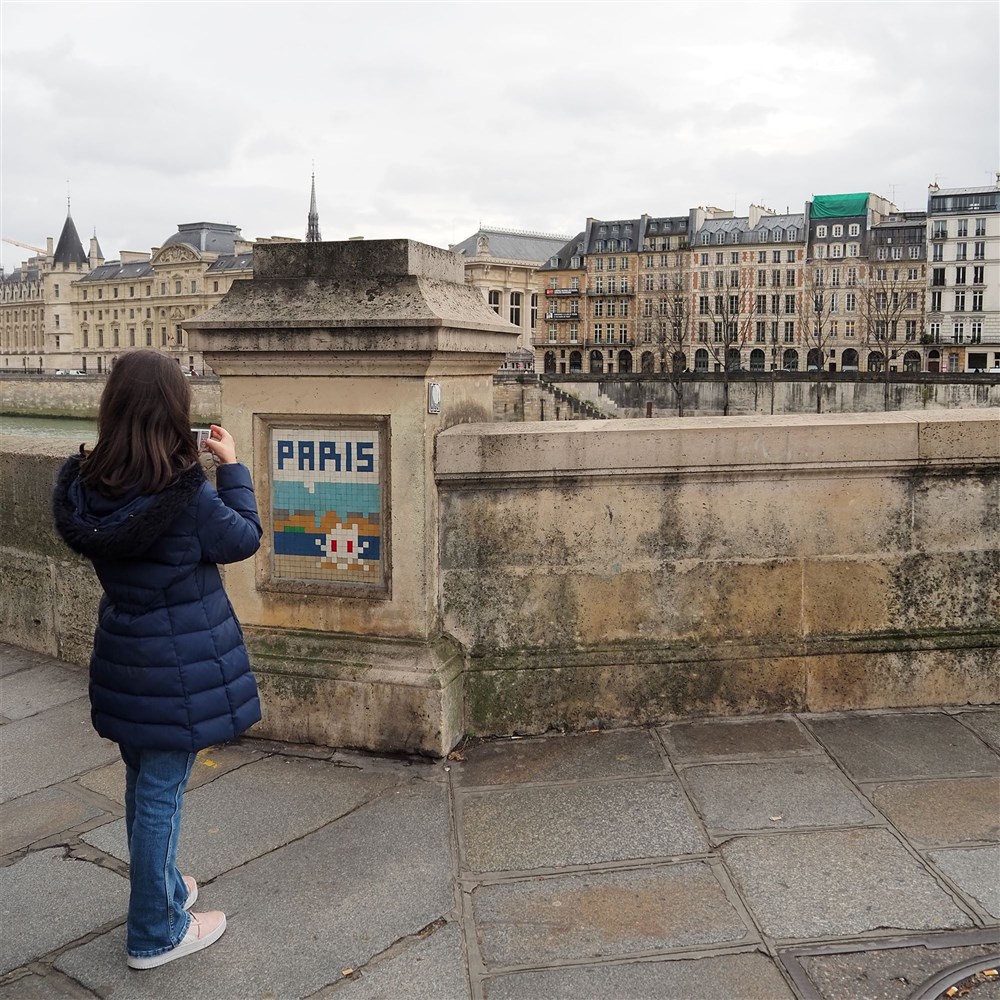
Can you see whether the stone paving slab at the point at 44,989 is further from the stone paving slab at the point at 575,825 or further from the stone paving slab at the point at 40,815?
the stone paving slab at the point at 575,825

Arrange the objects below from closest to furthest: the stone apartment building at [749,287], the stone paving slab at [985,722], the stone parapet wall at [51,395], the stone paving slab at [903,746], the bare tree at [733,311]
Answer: the stone paving slab at [903,746] → the stone paving slab at [985,722] → the stone parapet wall at [51,395] → the stone apartment building at [749,287] → the bare tree at [733,311]

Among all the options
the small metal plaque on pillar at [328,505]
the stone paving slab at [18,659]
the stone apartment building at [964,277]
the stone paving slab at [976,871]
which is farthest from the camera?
the stone apartment building at [964,277]

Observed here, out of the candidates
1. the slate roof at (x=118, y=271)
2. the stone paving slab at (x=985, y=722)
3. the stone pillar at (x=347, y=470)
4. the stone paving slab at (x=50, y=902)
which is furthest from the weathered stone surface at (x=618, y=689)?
the slate roof at (x=118, y=271)

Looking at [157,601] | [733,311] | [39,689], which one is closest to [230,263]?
[733,311]

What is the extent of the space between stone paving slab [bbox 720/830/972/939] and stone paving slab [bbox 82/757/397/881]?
122 centimetres

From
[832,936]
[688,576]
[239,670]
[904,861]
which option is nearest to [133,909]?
[239,670]

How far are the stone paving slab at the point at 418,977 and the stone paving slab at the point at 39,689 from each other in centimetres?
248

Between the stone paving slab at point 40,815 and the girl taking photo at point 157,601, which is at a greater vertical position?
the girl taking photo at point 157,601

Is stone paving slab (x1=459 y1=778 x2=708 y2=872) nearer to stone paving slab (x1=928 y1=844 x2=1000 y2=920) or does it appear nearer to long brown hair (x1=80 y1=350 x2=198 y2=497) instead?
stone paving slab (x1=928 y1=844 x2=1000 y2=920)

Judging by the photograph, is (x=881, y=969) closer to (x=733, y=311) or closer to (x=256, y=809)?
(x=256, y=809)

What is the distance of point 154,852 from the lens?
2.54m

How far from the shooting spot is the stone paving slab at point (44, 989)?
241 cm

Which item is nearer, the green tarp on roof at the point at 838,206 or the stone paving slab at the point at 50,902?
the stone paving slab at the point at 50,902

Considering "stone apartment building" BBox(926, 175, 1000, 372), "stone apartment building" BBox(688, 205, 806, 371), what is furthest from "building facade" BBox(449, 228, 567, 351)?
"stone apartment building" BBox(926, 175, 1000, 372)
